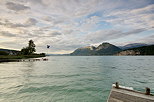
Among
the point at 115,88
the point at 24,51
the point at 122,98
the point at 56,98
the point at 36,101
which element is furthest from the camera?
the point at 24,51

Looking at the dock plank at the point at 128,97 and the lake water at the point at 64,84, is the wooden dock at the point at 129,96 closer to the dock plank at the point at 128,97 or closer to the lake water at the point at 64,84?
the dock plank at the point at 128,97

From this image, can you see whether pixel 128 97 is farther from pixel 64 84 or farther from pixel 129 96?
pixel 64 84

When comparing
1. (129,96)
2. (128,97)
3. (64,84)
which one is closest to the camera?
(128,97)

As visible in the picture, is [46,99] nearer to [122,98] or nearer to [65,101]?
[65,101]

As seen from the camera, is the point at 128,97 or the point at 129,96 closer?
the point at 128,97

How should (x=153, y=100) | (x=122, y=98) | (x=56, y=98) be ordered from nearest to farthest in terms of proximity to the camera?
(x=153, y=100) < (x=122, y=98) < (x=56, y=98)

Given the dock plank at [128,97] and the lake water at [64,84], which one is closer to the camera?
the dock plank at [128,97]

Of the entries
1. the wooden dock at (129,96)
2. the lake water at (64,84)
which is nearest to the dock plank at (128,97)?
the wooden dock at (129,96)

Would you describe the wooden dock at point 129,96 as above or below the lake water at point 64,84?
above

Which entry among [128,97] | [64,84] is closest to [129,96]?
[128,97]

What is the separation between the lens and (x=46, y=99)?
1219 cm

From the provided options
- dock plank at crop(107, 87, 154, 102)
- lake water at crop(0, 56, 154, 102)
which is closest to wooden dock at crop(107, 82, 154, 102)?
dock plank at crop(107, 87, 154, 102)

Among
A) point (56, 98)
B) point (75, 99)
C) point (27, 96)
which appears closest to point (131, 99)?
point (75, 99)

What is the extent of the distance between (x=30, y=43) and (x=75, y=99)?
15841 centimetres
